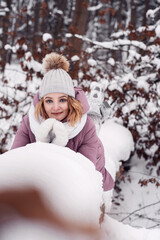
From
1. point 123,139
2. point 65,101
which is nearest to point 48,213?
point 65,101

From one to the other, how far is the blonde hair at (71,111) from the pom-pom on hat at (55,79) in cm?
7

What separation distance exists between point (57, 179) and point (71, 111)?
125 cm

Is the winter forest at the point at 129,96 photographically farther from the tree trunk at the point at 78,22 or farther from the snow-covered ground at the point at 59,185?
the snow-covered ground at the point at 59,185

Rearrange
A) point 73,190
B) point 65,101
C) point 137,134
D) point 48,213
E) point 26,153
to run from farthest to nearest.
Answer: point 137,134 → point 65,101 → point 26,153 → point 73,190 → point 48,213

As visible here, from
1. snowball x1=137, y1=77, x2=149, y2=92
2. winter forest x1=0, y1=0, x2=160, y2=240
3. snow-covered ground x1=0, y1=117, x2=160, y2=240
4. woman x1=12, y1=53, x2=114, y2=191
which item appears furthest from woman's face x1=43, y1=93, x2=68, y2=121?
snowball x1=137, y1=77, x2=149, y2=92

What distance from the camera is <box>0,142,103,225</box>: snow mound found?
692mm

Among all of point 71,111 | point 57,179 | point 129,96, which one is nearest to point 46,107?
point 71,111

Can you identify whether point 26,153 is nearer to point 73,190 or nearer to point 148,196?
point 73,190

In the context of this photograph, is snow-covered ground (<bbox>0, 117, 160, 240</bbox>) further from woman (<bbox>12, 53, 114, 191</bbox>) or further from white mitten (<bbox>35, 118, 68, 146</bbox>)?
woman (<bbox>12, 53, 114, 191</bbox>)

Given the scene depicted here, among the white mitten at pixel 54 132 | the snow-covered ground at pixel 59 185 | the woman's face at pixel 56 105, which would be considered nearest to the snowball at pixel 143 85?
the woman's face at pixel 56 105

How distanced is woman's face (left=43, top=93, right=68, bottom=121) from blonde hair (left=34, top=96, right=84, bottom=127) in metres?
0.05

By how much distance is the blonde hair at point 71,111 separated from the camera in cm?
194

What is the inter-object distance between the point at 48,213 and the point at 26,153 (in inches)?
11.1

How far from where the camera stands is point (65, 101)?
6.46 feet
